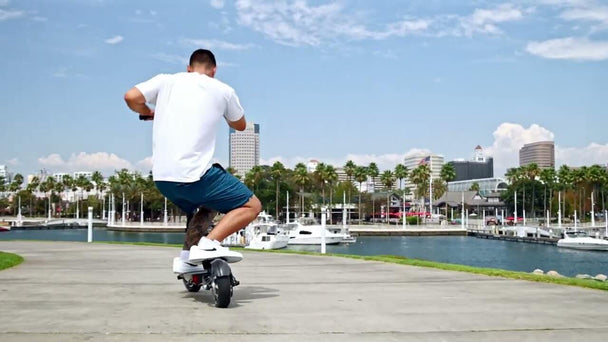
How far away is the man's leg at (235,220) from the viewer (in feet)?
19.2

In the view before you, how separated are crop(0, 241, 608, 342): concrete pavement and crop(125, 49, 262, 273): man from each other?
0.74 m

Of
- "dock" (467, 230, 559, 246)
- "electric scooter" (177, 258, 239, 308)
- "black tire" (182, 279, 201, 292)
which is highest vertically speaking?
"electric scooter" (177, 258, 239, 308)

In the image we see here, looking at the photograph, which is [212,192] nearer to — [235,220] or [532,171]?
[235,220]

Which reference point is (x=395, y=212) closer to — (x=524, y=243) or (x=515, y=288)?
(x=524, y=243)

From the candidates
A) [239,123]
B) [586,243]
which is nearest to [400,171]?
[586,243]

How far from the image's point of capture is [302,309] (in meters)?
5.39

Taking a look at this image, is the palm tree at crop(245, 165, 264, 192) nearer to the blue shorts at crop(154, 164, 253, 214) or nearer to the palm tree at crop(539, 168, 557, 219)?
the palm tree at crop(539, 168, 557, 219)

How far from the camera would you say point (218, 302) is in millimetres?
5449

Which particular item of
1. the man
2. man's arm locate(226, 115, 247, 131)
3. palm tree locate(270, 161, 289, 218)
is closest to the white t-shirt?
the man

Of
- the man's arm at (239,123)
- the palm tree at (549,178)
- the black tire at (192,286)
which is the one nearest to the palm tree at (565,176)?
the palm tree at (549,178)

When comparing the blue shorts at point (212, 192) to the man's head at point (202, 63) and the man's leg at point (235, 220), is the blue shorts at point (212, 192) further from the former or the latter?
the man's head at point (202, 63)

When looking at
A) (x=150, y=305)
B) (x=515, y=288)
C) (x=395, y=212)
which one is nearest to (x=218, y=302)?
(x=150, y=305)

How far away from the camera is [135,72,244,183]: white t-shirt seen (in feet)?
18.7

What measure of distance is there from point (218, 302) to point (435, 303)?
80.0 inches
